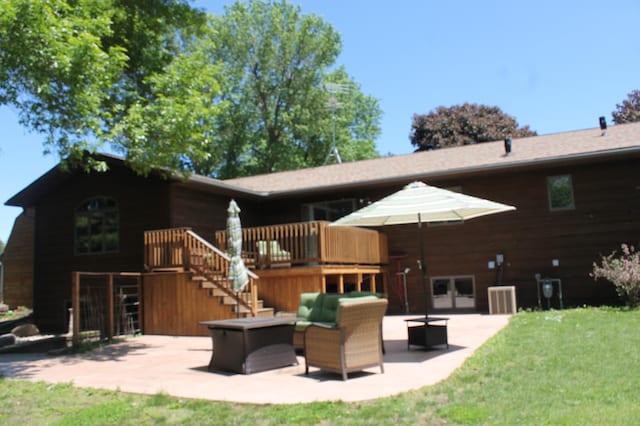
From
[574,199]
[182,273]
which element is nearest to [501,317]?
[574,199]

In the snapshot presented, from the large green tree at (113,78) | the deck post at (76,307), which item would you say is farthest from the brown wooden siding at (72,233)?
the deck post at (76,307)

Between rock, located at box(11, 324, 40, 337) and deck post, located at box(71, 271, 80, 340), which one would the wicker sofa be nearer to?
deck post, located at box(71, 271, 80, 340)

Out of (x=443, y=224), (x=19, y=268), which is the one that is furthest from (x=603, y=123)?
(x=19, y=268)

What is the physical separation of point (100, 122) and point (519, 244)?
10.0 meters

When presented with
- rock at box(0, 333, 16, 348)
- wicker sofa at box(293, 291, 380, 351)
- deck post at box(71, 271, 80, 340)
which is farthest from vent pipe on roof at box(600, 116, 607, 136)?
rock at box(0, 333, 16, 348)

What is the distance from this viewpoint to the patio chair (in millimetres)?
6191

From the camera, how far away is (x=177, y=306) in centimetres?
1240

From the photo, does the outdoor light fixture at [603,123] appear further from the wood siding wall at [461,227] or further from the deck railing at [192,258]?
the deck railing at [192,258]

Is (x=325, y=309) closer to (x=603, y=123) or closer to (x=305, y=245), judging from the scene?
(x=305, y=245)

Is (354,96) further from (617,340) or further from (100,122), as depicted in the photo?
(617,340)

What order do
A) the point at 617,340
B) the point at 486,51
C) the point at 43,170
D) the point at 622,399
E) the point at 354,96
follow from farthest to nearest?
1. the point at 354,96
2. the point at 486,51
3. the point at 43,170
4. the point at 617,340
5. the point at 622,399

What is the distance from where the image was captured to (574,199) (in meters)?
13.7

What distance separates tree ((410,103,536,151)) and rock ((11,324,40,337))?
22703 millimetres

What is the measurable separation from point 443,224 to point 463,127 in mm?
18519
